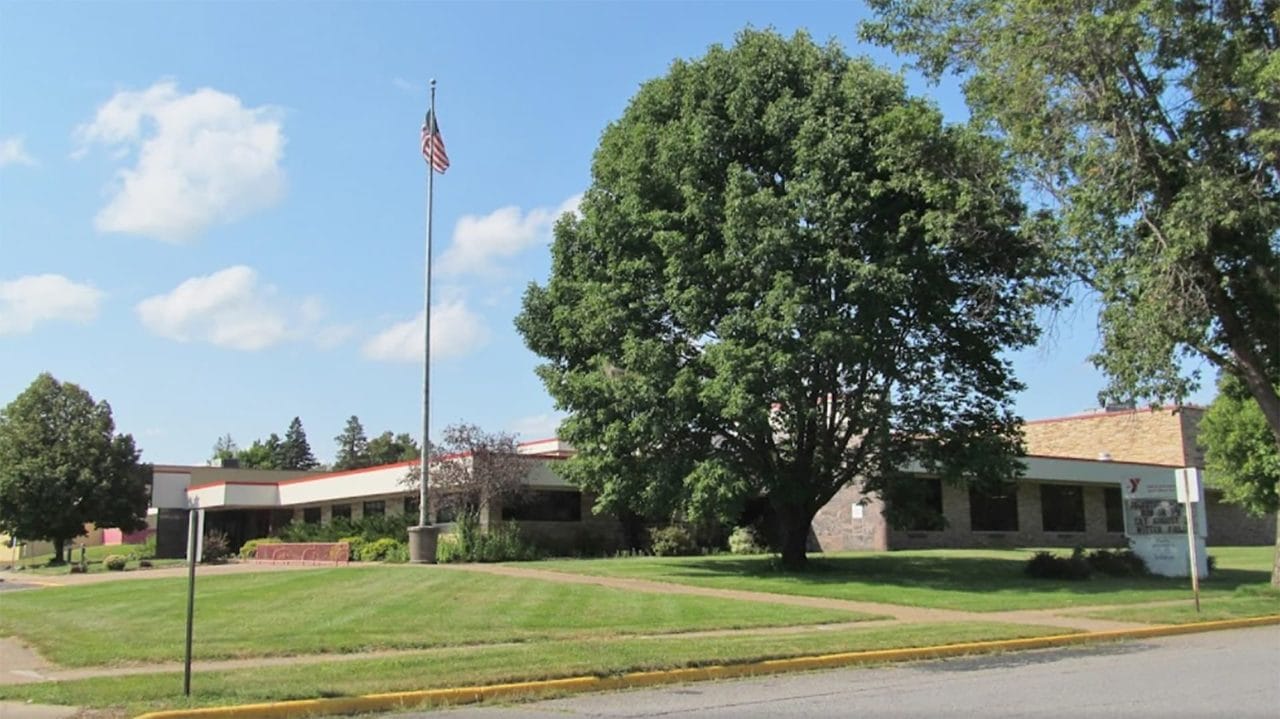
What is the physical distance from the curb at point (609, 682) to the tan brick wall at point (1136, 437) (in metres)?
39.9

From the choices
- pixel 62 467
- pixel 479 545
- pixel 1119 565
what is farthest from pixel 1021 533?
pixel 62 467

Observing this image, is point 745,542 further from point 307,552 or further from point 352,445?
point 352,445

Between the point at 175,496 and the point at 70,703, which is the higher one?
the point at 175,496

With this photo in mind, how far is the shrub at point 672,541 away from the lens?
118 feet

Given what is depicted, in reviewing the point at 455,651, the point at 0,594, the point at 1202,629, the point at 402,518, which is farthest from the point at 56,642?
the point at 402,518

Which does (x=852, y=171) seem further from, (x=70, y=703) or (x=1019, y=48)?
(x=70, y=703)

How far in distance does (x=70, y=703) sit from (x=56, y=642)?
6.01m

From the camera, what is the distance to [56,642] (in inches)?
592

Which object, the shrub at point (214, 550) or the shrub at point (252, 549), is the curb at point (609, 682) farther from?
the shrub at point (252, 549)

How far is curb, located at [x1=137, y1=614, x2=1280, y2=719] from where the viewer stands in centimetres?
956

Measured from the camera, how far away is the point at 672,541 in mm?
35969

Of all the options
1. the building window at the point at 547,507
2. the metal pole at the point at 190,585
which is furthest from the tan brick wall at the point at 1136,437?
the metal pole at the point at 190,585

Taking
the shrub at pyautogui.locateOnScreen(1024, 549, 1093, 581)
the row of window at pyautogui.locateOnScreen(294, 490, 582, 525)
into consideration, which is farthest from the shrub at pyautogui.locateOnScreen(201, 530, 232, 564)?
the shrub at pyautogui.locateOnScreen(1024, 549, 1093, 581)

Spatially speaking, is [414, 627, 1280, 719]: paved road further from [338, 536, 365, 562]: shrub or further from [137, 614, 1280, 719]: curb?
[338, 536, 365, 562]: shrub
